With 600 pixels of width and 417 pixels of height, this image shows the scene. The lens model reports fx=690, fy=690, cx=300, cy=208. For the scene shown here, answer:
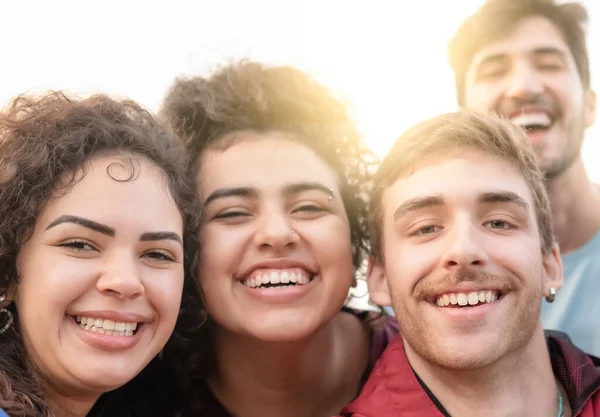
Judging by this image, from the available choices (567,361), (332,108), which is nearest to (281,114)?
(332,108)

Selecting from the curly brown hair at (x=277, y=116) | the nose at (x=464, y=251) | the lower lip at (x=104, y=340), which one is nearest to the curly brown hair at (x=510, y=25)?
the curly brown hair at (x=277, y=116)

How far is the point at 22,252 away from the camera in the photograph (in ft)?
7.66

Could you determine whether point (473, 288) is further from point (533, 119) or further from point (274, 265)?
point (533, 119)

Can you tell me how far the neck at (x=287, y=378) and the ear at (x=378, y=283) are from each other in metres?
0.54

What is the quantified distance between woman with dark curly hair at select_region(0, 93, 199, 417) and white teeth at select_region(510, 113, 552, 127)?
6.66 ft

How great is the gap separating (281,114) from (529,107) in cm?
143

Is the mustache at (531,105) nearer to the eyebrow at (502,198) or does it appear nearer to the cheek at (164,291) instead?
the eyebrow at (502,198)

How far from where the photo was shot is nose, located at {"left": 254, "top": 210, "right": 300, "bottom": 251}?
2758 mm

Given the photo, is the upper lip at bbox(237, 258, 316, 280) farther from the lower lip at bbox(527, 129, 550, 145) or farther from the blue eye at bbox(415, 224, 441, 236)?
the lower lip at bbox(527, 129, 550, 145)

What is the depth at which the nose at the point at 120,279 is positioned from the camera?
2.26 m

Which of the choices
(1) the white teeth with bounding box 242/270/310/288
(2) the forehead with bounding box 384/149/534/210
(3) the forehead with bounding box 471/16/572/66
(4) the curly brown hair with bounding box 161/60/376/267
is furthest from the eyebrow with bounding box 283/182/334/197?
(3) the forehead with bounding box 471/16/572/66

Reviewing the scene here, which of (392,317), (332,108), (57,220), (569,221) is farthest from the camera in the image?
(569,221)

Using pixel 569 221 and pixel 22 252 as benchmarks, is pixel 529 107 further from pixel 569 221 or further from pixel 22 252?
pixel 22 252

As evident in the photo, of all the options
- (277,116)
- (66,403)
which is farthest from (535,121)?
(66,403)
